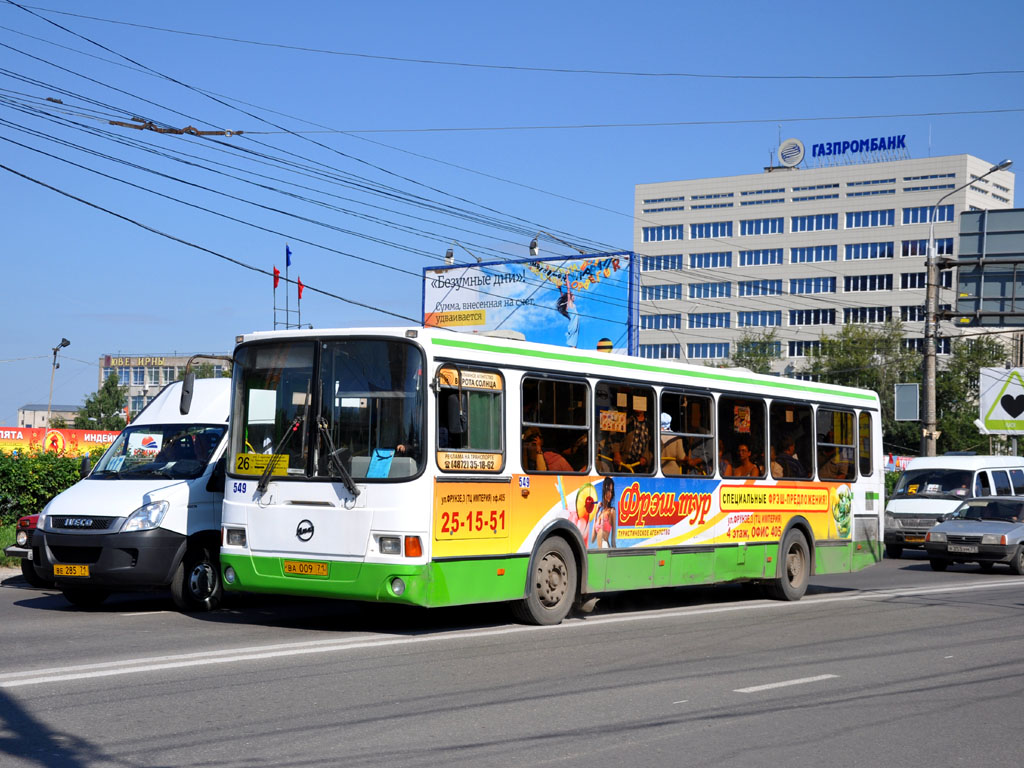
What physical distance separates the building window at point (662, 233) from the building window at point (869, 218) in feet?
53.1

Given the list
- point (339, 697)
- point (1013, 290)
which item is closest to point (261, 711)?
point (339, 697)

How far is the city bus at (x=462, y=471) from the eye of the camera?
1146 centimetres

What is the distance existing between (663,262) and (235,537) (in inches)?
4509

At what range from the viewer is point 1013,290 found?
97.9 ft

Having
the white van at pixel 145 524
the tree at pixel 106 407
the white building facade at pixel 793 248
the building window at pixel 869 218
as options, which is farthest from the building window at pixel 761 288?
the white van at pixel 145 524

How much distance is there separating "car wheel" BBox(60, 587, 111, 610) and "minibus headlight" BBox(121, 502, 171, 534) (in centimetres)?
123

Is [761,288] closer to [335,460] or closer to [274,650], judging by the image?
[335,460]

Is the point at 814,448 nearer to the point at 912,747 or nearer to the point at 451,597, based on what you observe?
the point at 451,597

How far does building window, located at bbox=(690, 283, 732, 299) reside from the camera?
395 feet

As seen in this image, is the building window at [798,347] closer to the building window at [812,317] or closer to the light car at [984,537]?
the building window at [812,317]

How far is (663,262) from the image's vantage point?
409ft

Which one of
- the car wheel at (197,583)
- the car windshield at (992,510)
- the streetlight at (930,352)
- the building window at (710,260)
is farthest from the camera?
the building window at (710,260)

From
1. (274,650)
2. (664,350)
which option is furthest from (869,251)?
(274,650)

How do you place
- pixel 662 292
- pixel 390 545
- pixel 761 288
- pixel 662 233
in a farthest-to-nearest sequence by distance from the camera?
pixel 662 233 < pixel 662 292 < pixel 761 288 < pixel 390 545
